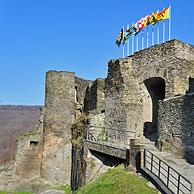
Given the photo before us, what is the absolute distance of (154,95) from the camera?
2655 centimetres

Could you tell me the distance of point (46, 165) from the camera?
101 ft

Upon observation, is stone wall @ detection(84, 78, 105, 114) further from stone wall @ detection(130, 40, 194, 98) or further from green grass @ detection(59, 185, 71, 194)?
green grass @ detection(59, 185, 71, 194)

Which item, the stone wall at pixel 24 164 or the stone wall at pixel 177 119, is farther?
the stone wall at pixel 24 164

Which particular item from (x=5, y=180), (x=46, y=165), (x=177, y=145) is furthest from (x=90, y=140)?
(x=5, y=180)

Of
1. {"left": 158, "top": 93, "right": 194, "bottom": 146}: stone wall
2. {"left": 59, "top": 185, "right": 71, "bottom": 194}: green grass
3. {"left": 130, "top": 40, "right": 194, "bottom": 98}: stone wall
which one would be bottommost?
{"left": 59, "top": 185, "right": 71, "bottom": 194}: green grass

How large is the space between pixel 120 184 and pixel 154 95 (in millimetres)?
10549

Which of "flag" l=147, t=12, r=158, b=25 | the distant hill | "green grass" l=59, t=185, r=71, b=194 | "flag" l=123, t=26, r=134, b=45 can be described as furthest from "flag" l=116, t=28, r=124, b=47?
the distant hill

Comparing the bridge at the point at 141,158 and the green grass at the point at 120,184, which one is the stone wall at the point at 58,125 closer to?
the bridge at the point at 141,158

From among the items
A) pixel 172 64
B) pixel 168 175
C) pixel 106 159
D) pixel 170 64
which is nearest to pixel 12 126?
pixel 106 159

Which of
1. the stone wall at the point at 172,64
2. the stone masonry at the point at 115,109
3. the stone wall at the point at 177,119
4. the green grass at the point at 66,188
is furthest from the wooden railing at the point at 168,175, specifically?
the green grass at the point at 66,188

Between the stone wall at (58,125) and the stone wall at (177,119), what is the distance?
10659 millimetres

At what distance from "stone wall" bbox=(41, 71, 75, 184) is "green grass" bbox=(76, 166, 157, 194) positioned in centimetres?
1139

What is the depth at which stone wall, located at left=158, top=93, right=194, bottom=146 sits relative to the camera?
65.9ft

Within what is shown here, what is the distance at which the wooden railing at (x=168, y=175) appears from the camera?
14.4 metres
